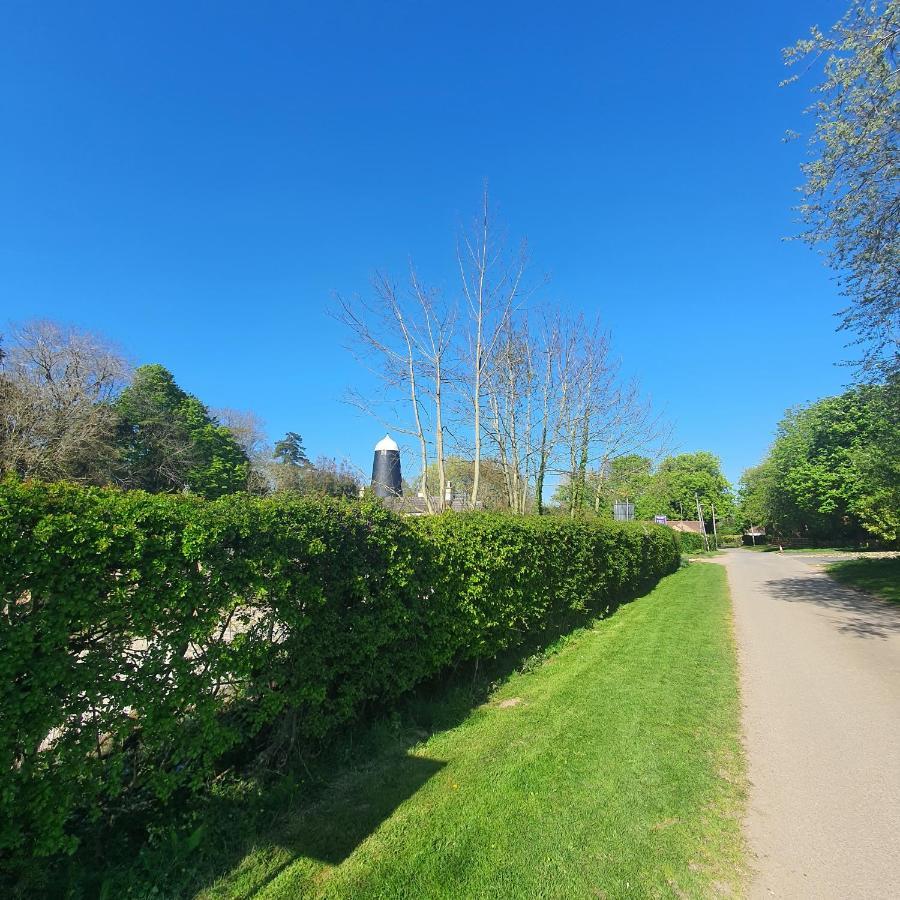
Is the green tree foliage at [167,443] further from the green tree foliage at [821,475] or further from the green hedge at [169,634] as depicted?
the green tree foliage at [821,475]

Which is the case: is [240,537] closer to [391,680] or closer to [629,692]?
[391,680]

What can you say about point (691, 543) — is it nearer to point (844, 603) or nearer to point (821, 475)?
point (821, 475)

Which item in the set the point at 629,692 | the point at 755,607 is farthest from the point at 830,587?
the point at 629,692

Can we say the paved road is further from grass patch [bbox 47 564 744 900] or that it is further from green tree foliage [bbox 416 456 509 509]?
green tree foliage [bbox 416 456 509 509]

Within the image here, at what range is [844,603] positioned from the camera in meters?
13.0

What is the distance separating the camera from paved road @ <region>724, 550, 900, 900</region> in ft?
9.44

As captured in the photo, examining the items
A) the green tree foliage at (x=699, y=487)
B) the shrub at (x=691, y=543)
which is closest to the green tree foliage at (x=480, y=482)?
the shrub at (x=691, y=543)

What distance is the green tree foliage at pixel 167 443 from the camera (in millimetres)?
42062

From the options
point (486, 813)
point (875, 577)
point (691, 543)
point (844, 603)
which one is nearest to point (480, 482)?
point (844, 603)

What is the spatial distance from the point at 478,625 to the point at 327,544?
2.80 metres

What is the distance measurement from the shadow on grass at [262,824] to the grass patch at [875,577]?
14.1 meters

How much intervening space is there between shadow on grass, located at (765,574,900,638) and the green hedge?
30.6 ft

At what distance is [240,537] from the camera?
3.29 meters

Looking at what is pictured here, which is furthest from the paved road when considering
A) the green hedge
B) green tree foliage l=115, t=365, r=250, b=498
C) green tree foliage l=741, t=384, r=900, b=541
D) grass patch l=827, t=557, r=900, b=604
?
green tree foliage l=115, t=365, r=250, b=498
